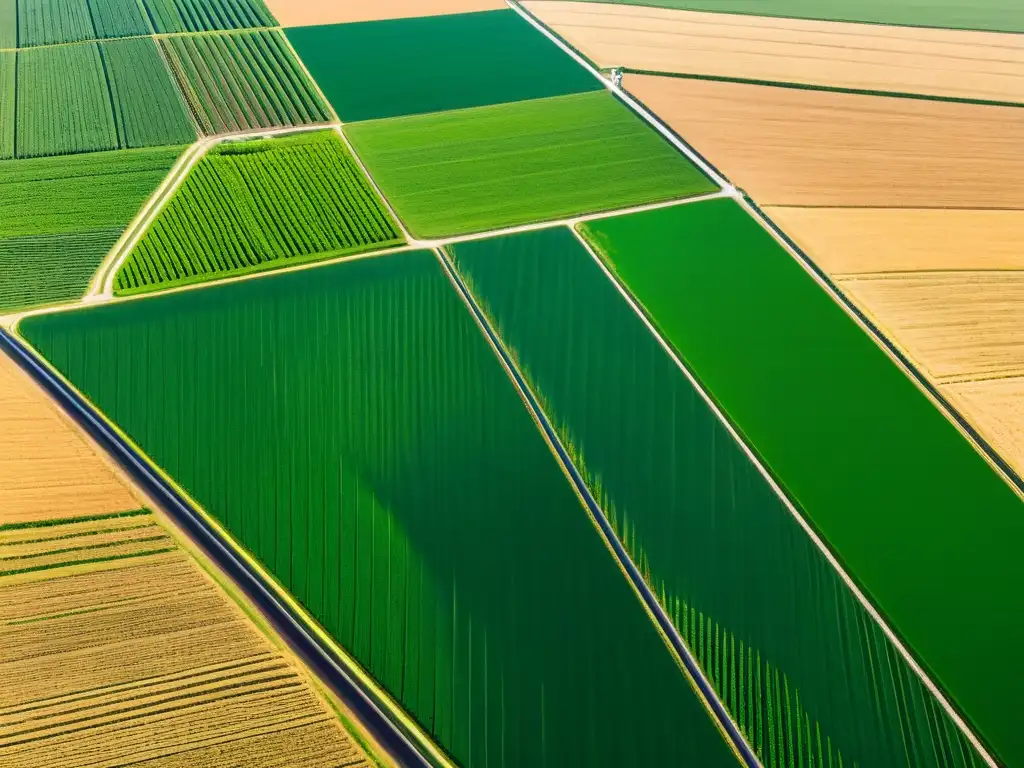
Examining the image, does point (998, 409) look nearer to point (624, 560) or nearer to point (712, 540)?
point (712, 540)

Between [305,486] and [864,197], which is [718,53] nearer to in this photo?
[864,197]

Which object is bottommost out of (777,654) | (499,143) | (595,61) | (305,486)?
(777,654)

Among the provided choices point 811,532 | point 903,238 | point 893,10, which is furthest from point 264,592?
point 893,10

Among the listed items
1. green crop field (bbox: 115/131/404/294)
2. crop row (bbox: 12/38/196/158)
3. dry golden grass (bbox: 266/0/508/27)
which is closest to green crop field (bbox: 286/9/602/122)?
dry golden grass (bbox: 266/0/508/27)

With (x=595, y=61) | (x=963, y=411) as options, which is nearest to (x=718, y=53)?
(x=595, y=61)

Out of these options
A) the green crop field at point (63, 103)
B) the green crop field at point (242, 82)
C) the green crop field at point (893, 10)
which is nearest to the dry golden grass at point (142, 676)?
the green crop field at point (63, 103)

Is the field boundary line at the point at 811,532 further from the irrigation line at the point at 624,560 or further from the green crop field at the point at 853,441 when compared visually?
the irrigation line at the point at 624,560

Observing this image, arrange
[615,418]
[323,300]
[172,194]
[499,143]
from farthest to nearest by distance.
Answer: [499,143], [172,194], [323,300], [615,418]
